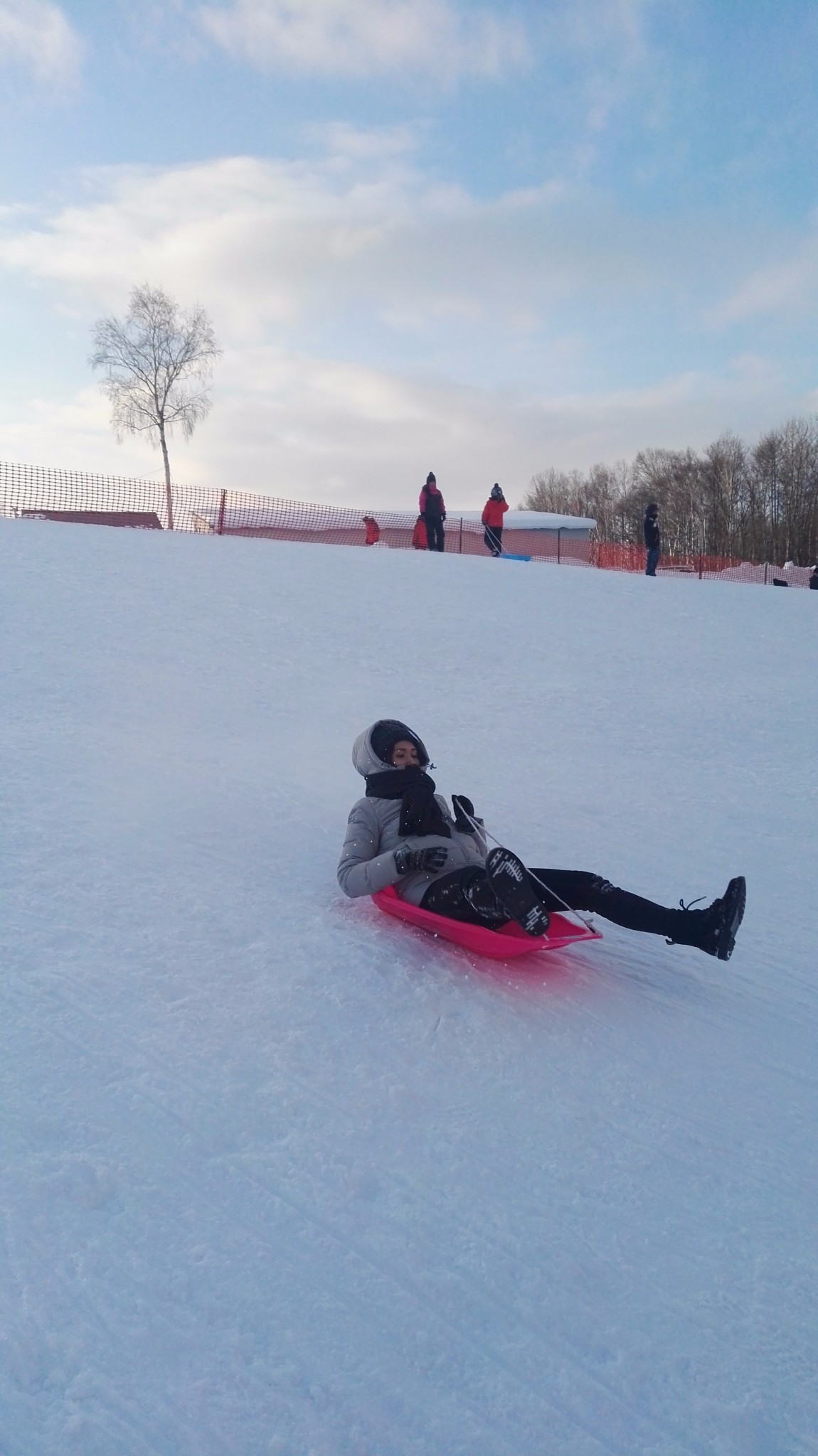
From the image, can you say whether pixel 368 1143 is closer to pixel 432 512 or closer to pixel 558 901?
pixel 558 901

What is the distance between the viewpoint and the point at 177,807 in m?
5.37

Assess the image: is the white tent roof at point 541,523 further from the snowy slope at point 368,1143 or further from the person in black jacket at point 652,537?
the snowy slope at point 368,1143

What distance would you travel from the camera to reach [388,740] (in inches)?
166

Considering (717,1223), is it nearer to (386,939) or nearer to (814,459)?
(386,939)

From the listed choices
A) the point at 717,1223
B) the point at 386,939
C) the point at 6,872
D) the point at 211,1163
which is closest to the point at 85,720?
the point at 6,872

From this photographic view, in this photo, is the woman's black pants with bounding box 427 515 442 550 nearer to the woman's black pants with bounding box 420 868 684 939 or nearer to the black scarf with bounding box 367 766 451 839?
the black scarf with bounding box 367 766 451 839

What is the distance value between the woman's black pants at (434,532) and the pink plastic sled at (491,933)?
15535mm

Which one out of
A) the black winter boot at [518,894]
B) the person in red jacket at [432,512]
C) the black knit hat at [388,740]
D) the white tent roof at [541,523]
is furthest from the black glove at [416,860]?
the white tent roof at [541,523]

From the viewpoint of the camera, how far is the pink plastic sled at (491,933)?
350cm

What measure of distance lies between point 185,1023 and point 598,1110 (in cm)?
124

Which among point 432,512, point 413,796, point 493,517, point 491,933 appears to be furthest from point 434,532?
point 491,933

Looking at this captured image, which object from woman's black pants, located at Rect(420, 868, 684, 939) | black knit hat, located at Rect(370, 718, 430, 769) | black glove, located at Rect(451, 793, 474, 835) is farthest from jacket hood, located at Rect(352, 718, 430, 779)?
woman's black pants, located at Rect(420, 868, 684, 939)

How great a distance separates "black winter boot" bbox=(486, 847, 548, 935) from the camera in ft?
10.8

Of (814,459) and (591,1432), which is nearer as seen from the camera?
(591,1432)
